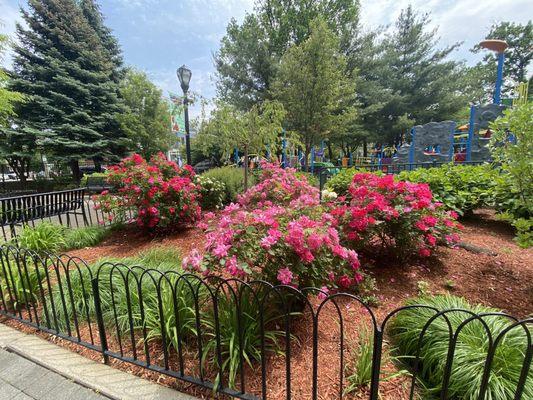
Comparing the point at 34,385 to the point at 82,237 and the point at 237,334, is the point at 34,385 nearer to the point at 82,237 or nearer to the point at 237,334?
the point at 237,334

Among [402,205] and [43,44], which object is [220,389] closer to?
[402,205]

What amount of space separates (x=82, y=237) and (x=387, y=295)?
199 inches

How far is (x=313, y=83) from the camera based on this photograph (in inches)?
371

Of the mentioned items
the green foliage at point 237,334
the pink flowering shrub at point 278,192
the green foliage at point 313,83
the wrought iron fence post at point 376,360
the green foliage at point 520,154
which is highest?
the green foliage at point 313,83

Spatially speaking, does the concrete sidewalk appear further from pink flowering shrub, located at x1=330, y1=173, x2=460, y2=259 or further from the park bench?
the park bench

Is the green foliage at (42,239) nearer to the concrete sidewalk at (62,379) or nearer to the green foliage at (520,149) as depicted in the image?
the concrete sidewalk at (62,379)

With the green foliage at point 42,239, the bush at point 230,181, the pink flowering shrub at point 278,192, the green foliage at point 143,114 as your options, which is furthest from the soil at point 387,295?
the green foliage at point 143,114

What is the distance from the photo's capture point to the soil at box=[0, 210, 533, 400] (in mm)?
1789

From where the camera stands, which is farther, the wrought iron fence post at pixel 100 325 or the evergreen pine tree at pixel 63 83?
the evergreen pine tree at pixel 63 83

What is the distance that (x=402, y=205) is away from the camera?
125 inches

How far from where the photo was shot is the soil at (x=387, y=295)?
1789 millimetres

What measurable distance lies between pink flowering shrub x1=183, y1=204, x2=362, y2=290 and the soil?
0.48 metres

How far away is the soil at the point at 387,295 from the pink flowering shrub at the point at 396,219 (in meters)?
0.32

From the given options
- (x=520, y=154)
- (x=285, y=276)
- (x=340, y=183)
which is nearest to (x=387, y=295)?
(x=285, y=276)
